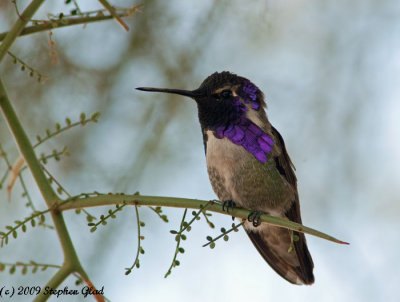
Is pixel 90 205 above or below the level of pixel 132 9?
below

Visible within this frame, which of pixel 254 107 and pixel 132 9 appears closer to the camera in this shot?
pixel 132 9

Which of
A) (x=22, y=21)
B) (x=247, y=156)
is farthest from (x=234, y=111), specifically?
(x=22, y=21)

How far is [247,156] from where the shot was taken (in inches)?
96.4

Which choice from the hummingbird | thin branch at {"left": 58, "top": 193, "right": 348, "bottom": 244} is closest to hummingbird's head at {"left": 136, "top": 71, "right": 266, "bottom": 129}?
the hummingbird

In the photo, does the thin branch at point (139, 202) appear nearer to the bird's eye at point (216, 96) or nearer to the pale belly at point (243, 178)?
the pale belly at point (243, 178)

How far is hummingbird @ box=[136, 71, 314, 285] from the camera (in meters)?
2.44

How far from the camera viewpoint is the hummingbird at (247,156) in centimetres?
244

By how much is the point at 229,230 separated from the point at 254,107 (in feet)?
3.63

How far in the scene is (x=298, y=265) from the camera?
2.66 meters

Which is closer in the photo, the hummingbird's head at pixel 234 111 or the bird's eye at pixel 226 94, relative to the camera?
the hummingbird's head at pixel 234 111

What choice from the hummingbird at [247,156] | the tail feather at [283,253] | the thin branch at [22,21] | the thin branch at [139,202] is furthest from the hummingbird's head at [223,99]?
the thin branch at [22,21]

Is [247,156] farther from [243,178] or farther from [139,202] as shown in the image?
[139,202]

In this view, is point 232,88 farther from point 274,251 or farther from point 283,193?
point 274,251

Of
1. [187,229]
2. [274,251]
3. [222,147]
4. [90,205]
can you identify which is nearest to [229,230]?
[187,229]
